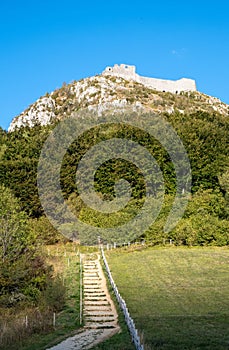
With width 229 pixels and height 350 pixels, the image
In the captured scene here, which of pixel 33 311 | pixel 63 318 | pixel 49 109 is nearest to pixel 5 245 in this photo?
pixel 33 311

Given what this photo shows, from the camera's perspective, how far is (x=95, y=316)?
811 inches

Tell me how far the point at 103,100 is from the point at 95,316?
9144 centimetres

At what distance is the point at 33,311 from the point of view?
22062 millimetres

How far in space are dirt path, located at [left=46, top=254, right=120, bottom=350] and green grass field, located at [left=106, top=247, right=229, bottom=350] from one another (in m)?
0.97

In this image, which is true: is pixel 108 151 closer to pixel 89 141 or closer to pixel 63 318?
pixel 89 141

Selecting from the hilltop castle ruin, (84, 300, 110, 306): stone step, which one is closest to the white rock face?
the hilltop castle ruin

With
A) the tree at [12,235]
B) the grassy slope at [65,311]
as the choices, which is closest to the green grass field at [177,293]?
the grassy slope at [65,311]

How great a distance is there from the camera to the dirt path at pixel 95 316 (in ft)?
52.1

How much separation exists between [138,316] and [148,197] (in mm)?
33779

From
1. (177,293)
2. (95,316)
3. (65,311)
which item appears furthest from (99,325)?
(177,293)

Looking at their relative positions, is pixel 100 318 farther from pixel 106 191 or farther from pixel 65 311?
pixel 106 191

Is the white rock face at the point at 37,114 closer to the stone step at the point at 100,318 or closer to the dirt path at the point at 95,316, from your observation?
the dirt path at the point at 95,316

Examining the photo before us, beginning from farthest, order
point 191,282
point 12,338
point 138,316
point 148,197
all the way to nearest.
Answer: point 148,197, point 191,282, point 138,316, point 12,338

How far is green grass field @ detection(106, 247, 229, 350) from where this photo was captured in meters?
15.4
